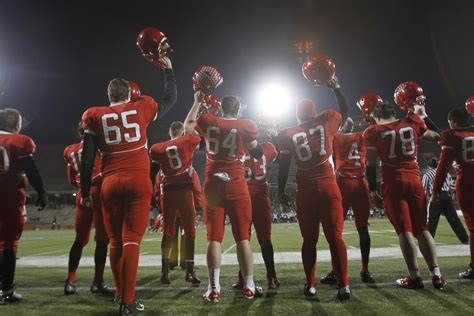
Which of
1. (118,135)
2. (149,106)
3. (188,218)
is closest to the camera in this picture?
(118,135)

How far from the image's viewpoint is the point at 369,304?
12.1 feet

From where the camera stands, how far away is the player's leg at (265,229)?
4840mm

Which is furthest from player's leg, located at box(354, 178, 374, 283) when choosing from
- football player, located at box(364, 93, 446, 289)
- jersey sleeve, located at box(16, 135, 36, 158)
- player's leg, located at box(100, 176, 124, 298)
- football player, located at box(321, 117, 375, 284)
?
jersey sleeve, located at box(16, 135, 36, 158)

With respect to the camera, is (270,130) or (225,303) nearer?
(225,303)

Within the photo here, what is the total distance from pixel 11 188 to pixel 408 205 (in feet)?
16.2

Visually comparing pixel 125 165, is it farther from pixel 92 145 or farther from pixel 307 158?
pixel 307 158

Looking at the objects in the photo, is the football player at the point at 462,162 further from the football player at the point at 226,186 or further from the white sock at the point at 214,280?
the white sock at the point at 214,280

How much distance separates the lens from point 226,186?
13.8 feet

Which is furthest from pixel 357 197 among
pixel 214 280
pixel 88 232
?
pixel 88 232

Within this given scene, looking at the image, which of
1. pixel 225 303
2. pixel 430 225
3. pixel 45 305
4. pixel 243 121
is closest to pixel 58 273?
pixel 45 305

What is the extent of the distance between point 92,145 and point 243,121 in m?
1.71

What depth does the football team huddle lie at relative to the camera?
361cm

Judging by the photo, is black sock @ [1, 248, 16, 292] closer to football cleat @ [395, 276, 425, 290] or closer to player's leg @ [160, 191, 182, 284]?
player's leg @ [160, 191, 182, 284]

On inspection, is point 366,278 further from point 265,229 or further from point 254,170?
point 254,170
